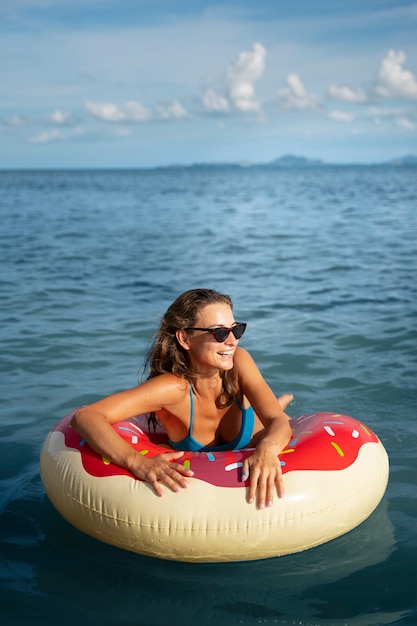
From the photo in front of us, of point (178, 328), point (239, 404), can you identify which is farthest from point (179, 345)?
point (239, 404)

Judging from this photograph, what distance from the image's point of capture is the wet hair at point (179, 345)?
12.2 ft

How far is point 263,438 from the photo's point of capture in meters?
3.49

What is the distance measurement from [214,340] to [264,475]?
73 centimetres

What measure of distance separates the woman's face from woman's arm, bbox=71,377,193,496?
22 centimetres

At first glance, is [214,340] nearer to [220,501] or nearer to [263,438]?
[263,438]

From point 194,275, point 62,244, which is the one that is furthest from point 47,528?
point 62,244

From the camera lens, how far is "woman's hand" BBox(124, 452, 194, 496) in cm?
330

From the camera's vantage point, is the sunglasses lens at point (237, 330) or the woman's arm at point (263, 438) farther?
the sunglasses lens at point (237, 330)

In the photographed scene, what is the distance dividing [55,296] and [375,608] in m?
7.20

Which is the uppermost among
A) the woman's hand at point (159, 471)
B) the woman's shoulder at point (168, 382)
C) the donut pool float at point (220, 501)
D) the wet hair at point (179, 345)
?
the wet hair at point (179, 345)

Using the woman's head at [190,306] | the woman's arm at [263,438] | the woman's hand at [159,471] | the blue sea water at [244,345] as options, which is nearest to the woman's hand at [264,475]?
the woman's arm at [263,438]

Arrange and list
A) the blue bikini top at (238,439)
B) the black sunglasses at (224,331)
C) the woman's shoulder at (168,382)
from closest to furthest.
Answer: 1. the black sunglasses at (224,331)
2. the woman's shoulder at (168,382)
3. the blue bikini top at (238,439)

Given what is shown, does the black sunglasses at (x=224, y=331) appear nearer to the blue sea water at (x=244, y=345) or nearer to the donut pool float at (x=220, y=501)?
the donut pool float at (x=220, y=501)

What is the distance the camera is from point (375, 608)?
10.5 ft
